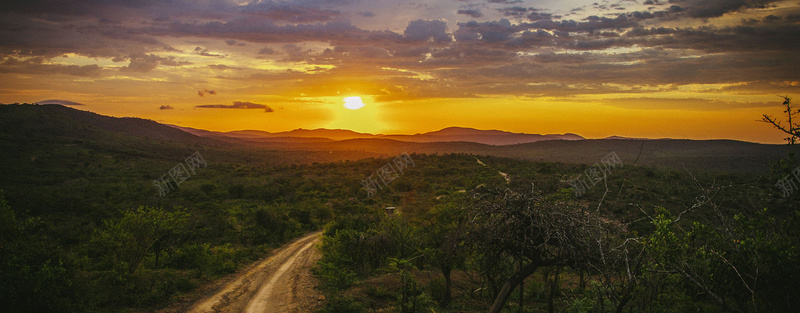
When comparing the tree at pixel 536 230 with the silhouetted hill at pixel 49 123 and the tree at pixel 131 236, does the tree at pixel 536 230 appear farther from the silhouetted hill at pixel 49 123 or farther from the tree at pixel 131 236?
the silhouetted hill at pixel 49 123

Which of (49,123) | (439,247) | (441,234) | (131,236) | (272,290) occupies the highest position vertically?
(49,123)

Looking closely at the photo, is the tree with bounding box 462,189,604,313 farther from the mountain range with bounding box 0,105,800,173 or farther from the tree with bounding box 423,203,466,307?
the mountain range with bounding box 0,105,800,173

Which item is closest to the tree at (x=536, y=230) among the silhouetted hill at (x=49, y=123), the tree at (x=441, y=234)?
the tree at (x=441, y=234)

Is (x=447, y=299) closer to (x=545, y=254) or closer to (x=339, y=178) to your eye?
(x=545, y=254)

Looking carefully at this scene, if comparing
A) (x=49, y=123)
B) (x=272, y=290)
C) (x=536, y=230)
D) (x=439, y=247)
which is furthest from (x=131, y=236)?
(x=49, y=123)

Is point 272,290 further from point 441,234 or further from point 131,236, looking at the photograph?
point 441,234
